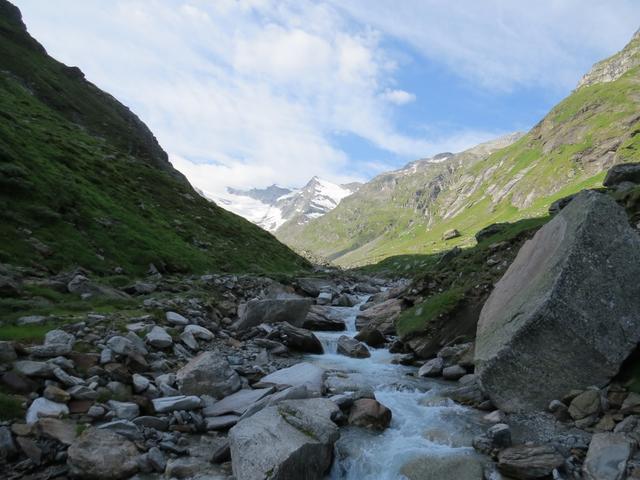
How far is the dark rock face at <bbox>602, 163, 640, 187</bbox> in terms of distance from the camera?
33125mm

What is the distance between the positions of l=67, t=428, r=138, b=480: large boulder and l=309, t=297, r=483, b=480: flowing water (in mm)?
5295

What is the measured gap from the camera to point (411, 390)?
17438 millimetres

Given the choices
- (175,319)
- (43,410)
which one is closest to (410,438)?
(43,410)

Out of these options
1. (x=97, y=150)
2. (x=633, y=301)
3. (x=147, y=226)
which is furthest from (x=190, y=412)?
(x=97, y=150)

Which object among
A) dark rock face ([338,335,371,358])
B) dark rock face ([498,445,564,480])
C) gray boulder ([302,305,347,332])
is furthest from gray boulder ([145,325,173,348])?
dark rock face ([498,445,564,480])

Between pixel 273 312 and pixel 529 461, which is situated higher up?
pixel 529 461

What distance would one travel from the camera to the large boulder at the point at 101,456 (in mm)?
9773

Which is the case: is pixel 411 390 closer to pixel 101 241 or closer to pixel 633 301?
pixel 633 301

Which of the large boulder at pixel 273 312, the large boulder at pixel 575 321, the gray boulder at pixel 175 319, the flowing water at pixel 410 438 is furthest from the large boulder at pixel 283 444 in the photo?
the large boulder at pixel 273 312

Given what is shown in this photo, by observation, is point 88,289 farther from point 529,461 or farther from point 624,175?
point 624,175

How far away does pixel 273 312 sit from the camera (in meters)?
26.5

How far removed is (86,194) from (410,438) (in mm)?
41780

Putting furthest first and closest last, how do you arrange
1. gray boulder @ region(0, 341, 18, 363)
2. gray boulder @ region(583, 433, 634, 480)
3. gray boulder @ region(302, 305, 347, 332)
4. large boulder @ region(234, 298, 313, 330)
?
1. gray boulder @ region(302, 305, 347, 332)
2. large boulder @ region(234, 298, 313, 330)
3. gray boulder @ region(0, 341, 18, 363)
4. gray boulder @ region(583, 433, 634, 480)

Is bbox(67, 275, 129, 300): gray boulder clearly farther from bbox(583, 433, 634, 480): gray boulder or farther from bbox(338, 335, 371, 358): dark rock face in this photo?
bbox(583, 433, 634, 480): gray boulder
